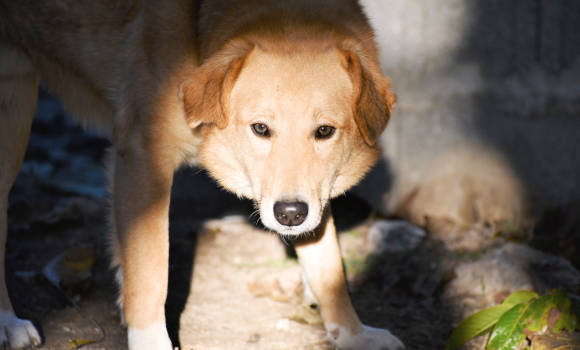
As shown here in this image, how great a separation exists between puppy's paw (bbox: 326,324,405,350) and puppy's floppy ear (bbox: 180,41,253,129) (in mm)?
1046

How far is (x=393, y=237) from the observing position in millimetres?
3865

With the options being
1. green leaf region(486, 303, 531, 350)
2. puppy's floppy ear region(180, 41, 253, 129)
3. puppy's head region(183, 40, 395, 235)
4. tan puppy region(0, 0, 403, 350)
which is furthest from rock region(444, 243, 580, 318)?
puppy's floppy ear region(180, 41, 253, 129)

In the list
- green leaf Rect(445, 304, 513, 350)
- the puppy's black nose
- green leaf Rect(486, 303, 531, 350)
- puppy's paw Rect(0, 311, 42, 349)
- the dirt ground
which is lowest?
the dirt ground

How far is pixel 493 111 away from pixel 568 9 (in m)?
0.74

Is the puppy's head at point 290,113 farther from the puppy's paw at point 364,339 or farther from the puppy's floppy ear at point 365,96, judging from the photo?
the puppy's paw at point 364,339

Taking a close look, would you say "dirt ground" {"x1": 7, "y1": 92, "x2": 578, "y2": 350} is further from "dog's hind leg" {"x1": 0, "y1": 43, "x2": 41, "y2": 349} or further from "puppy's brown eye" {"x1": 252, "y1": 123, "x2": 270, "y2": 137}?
"puppy's brown eye" {"x1": 252, "y1": 123, "x2": 270, "y2": 137}

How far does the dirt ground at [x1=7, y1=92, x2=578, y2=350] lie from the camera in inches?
115

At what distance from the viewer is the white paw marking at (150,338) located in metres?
2.50

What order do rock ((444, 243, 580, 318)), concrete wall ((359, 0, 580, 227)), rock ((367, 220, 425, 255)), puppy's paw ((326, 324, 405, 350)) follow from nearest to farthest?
puppy's paw ((326, 324, 405, 350)), rock ((444, 243, 580, 318)), rock ((367, 220, 425, 255)), concrete wall ((359, 0, 580, 227))

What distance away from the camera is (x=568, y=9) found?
3.95 metres

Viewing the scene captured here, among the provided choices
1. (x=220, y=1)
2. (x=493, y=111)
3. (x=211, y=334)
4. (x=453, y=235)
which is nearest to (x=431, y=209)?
(x=453, y=235)

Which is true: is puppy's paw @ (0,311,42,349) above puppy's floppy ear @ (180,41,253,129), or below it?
below

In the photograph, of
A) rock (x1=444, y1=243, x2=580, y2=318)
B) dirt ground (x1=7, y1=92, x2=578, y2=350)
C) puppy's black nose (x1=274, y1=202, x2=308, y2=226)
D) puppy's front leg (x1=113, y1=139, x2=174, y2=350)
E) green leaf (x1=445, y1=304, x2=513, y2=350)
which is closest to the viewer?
puppy's black nose (x1=274, y1=202, x2=308, y2=226)

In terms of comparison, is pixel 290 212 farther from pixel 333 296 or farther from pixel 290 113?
pixel 333 296
